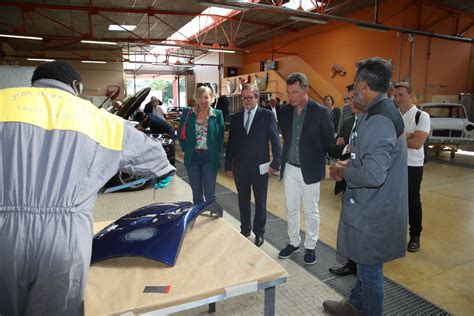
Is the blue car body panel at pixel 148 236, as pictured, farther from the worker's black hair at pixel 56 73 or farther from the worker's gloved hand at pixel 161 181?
the worker's black hair at pixel 56 73

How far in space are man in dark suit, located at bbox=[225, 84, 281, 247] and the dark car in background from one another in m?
1.72

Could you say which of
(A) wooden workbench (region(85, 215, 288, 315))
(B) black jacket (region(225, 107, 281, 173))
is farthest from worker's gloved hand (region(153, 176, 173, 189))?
(B) black jacket (region(225, 107, 281, 173))

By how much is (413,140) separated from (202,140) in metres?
2.03

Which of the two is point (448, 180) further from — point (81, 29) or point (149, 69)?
point (149, 69)

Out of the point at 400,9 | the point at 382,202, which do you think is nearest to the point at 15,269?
the point at 382,202

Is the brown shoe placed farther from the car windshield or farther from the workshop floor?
the car windshield

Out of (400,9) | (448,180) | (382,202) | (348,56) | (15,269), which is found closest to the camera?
(15,269)

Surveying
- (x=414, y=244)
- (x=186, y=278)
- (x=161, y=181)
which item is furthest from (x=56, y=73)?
(x=414, y=244)

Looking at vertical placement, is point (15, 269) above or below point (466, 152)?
above

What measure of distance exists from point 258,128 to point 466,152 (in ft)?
33.5

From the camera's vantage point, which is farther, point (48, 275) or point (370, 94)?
point (370, 94)

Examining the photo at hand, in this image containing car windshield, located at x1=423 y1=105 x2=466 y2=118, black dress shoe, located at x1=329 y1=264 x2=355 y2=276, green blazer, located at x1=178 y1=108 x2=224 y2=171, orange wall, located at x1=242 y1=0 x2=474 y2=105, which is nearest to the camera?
black dress shoe, located at x1=329 y1=264 x2=355 y2=276

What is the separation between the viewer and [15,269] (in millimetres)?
1093

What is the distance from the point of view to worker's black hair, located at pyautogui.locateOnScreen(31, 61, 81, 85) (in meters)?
1.34
